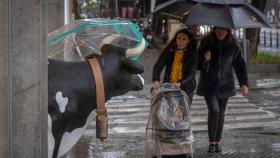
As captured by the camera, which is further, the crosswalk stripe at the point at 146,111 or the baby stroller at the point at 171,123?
the crosswalk stripe at the point at 146,111

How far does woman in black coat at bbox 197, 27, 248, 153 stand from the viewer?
324 inches

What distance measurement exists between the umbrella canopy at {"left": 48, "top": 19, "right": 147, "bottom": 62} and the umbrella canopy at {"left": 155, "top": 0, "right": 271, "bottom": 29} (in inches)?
59.5

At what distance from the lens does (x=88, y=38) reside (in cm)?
612

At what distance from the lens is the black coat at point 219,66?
8242 mm

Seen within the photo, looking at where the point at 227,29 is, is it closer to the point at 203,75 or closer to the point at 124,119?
the point at 203,75

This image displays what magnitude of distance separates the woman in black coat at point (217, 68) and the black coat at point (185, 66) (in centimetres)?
61

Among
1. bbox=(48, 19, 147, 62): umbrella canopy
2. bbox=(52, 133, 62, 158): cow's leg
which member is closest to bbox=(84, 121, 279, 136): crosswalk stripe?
bbox=(48, 19, 147, 62): umbrella canopy

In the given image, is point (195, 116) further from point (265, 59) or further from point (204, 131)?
point (265, 59)

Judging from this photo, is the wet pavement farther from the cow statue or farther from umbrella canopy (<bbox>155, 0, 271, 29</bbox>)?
the cow statue

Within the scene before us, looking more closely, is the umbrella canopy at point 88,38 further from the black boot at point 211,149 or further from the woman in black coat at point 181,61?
the black boot at point 211,149

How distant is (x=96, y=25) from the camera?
5961mm

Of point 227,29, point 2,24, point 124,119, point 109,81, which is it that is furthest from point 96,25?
point 124,119

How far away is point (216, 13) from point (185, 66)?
2.39ft

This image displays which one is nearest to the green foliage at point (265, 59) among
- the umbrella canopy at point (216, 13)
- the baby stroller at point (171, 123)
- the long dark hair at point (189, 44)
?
the umbrella canopy at point (216, 13)
